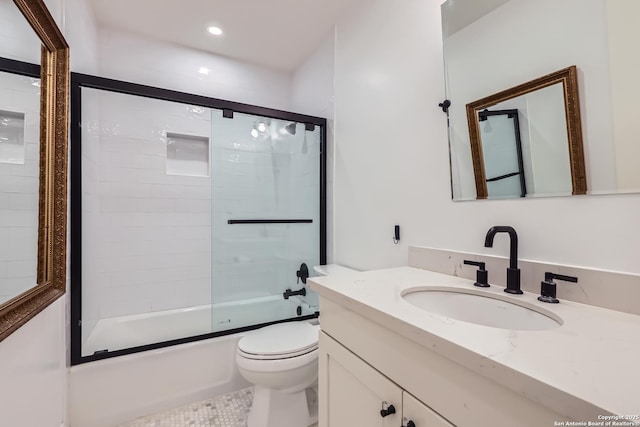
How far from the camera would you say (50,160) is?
42.6 inches

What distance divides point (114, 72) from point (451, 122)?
89.9 inches

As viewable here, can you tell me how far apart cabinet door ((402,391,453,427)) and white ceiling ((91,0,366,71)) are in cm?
200

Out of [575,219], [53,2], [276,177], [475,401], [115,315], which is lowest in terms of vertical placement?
[115,315]

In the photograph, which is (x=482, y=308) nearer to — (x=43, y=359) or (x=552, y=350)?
(x=552, y=350)

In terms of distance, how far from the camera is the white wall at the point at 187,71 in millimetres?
2049

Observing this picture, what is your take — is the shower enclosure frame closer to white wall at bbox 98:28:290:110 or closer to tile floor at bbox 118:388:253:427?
tile floor at bbox 118:388:253:427

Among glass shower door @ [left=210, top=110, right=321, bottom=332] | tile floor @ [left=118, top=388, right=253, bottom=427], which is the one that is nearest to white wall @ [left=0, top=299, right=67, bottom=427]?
tile floor @ [left=118, top=388, right=253, bottom=427]

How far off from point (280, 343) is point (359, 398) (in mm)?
765

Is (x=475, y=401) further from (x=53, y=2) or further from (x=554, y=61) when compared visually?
(x=53, y=2)

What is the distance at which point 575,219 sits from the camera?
0.81 m

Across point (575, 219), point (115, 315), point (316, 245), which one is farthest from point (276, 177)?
point (575, 219)

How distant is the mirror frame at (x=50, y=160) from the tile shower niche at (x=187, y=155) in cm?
102

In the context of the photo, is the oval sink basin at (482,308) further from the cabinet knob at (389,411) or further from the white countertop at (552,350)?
the cabinet knob at (389,411)

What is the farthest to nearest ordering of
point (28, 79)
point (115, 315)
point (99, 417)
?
Answer: point (115, 315) → point (99, 417) → point (28, 79)
